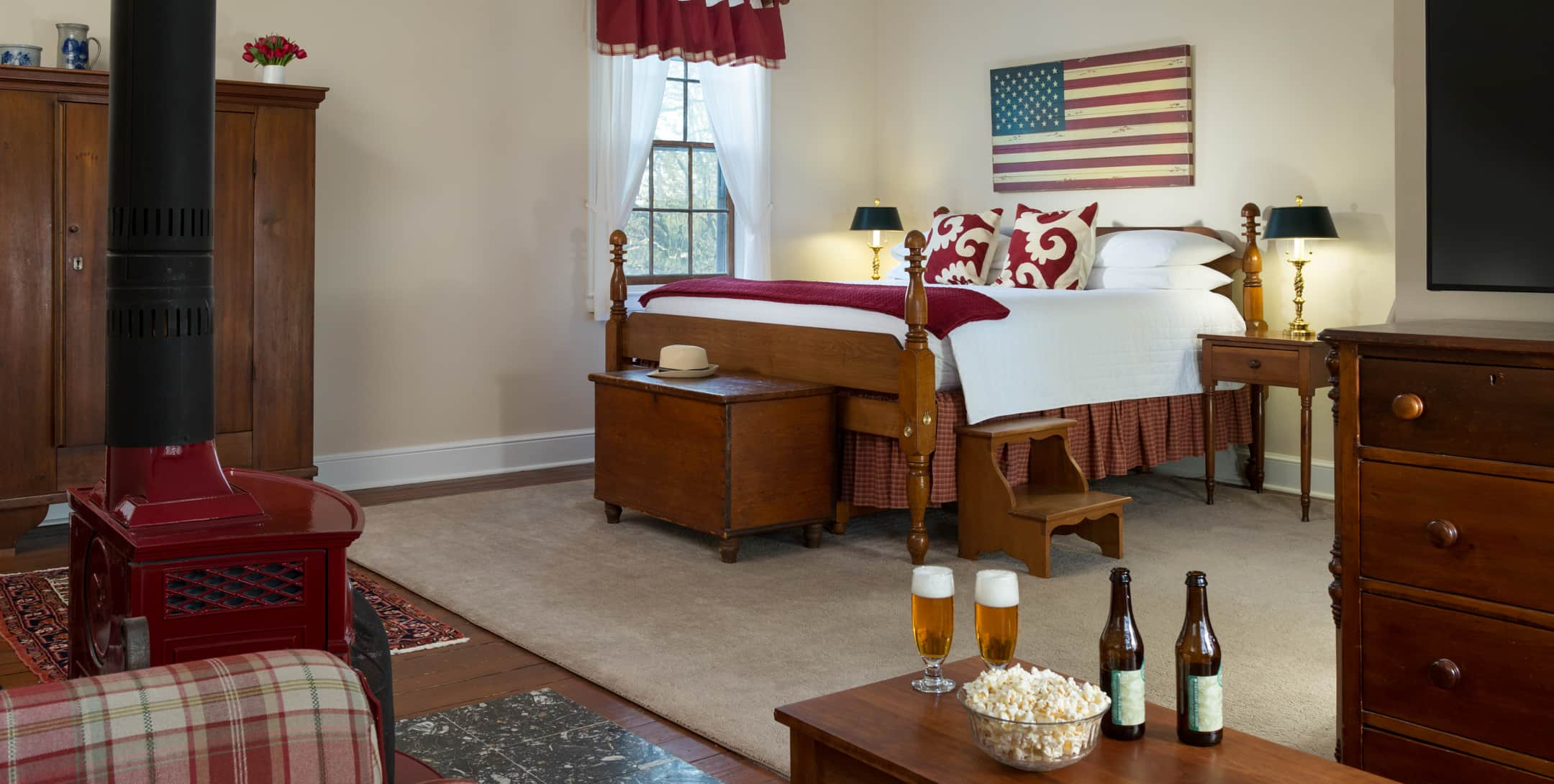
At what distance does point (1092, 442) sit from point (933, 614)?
2944 mm

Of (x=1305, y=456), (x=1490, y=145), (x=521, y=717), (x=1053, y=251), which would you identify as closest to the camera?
(x=1490, y=145)

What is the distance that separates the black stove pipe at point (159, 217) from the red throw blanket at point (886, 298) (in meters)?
2.41

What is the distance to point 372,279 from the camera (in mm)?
5164

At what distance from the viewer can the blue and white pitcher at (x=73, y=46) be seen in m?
4.19

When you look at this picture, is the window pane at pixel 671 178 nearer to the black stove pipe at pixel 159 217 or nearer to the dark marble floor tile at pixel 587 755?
the dark marble floor tile at pixel 587 755

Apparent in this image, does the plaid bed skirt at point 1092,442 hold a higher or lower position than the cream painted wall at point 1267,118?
lower

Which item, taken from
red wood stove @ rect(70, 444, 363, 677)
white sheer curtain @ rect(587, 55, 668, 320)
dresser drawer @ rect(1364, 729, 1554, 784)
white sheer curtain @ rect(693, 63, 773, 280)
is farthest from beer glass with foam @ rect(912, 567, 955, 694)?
white sheer curtain @ rect(693, 63, 773, 280)

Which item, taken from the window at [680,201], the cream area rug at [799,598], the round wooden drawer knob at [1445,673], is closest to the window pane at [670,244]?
the window at [680,201]

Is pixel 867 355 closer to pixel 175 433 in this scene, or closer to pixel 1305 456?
pixel 1305 456

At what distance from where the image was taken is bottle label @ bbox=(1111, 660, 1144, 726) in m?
1.54

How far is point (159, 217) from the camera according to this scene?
1677mm

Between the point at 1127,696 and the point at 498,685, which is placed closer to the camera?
the point at 1127,696

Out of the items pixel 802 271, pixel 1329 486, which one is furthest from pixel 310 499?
pixel 802 271

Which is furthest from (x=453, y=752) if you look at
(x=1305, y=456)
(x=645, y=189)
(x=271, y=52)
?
(x=645, y=189)
